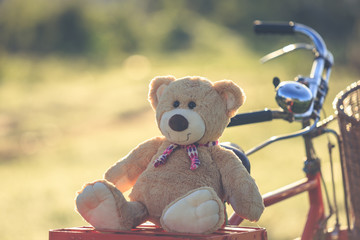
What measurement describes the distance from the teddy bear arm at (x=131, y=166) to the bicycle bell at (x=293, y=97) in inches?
17.3

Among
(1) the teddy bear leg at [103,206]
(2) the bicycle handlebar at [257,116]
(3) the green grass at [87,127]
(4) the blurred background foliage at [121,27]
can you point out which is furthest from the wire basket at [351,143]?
(4) the blurred background foliage at [121,27]

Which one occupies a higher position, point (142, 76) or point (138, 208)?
point (142, 76)

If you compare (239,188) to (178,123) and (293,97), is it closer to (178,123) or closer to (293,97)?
(178,123)

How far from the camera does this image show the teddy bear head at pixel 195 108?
1582 millimetres

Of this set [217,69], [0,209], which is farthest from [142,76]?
[0,209]

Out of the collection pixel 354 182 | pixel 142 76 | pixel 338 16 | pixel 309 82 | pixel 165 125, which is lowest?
pixel 354 182

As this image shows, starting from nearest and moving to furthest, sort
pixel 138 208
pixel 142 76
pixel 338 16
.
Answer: pixel 138 208
pixel 142 76
pixel 338 16

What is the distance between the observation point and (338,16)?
24172 millimetres

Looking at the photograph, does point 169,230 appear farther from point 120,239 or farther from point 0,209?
point 0,209

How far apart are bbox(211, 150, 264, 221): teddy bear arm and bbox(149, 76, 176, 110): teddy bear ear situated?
0.82 feet

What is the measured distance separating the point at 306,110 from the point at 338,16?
2322 centimetres

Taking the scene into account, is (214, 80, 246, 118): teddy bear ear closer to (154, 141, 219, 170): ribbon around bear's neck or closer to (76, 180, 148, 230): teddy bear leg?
(154, 141, 219, 170): ribbon around bear's neck

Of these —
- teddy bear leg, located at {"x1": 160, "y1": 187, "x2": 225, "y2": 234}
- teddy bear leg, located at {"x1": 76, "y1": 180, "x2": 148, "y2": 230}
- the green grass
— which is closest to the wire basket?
teddy bear leg, located at {"x1": 160, "y1": 187, "x2": 225, "y2": 234}

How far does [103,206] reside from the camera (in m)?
1.43
